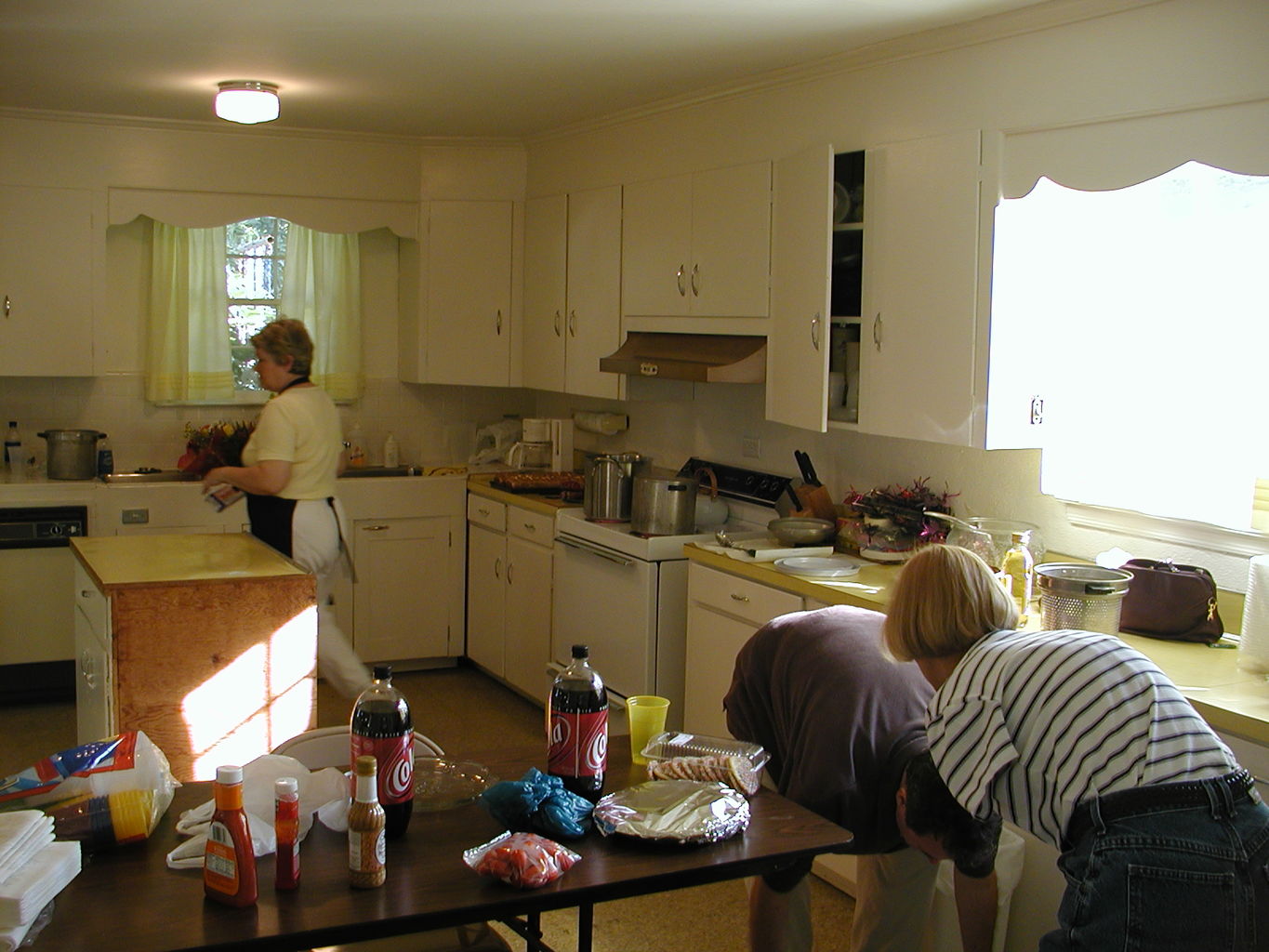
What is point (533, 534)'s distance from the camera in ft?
17.6

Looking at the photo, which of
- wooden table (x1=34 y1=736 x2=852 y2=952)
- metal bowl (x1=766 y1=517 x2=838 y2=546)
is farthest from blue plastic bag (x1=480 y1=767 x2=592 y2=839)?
metal bowl (x1=766 y1=517 x2=838 y2=546)

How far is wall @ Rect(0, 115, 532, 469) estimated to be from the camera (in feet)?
18.4

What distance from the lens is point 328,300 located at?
6.40 meters

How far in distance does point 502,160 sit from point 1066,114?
335cm

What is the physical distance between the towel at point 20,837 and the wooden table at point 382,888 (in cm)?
8

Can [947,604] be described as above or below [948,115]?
below

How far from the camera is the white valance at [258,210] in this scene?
574cm

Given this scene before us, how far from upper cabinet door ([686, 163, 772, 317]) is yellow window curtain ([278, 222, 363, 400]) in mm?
2320

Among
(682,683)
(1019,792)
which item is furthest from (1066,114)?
(682,683)

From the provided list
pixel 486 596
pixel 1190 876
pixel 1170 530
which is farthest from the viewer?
pixel 486 596

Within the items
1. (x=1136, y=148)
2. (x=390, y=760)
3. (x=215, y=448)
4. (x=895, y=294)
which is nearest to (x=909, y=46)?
(x=895, y=294)

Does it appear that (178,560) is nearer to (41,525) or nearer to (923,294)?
(41,525)

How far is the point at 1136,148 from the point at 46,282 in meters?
4.61

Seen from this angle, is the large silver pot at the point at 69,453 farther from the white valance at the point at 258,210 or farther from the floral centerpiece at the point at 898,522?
the floral centerpiece at the point at 898,522
